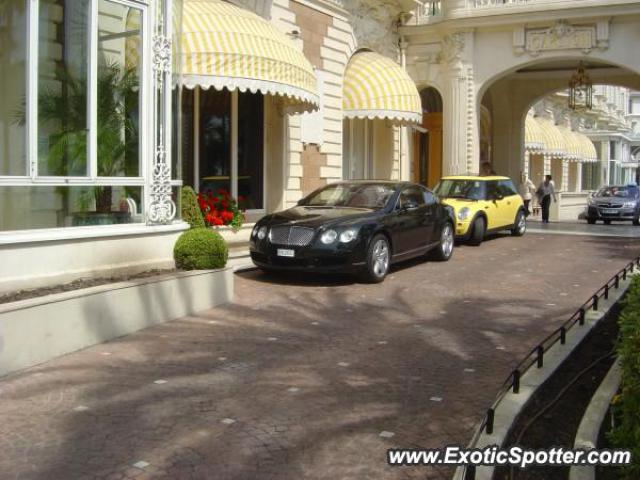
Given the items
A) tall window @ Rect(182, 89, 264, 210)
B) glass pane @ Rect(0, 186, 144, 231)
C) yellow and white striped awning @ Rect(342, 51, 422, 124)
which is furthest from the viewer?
yellow and white striped awning @ Rect(342, 51, 422, 124)

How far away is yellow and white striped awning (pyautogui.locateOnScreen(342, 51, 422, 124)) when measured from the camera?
62.0 feet

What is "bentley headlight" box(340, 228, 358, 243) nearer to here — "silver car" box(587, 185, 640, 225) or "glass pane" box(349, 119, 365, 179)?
"glass pane" box(349, 119, 365, 179)

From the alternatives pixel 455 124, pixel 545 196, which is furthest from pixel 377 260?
pixel 545 196

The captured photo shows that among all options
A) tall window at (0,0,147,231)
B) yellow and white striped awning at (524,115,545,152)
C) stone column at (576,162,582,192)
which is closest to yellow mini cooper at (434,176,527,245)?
tall window at (0,0,147,231)

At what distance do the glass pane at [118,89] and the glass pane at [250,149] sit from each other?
6.52 metres

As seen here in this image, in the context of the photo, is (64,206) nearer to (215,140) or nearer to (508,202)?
(215,140)

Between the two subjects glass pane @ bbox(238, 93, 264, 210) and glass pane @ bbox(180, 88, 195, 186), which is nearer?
glass pane @ bbox(180, 88, 195, 186)

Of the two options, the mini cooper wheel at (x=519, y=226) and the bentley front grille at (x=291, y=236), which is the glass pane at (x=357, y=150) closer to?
the mini cooper wheel at (x=519, y=226)

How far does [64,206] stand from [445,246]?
24.4 feet

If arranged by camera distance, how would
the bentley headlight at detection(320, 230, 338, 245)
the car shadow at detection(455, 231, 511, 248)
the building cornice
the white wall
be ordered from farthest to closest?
the building cornice, the car shadow at detection(455, 231, 511, 248), the bentley headlight at detection(320, 230, 338, 245), the white wall

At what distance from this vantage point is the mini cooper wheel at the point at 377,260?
1069cm

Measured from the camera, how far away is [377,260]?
35.9ft

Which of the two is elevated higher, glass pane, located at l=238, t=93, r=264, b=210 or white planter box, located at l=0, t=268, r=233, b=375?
glass pane, located at l=238, t=93, r=264, b=210

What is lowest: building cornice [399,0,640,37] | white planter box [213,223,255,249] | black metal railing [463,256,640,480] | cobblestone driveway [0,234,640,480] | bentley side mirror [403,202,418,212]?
cobblestone driveway [0,234,640,480]
